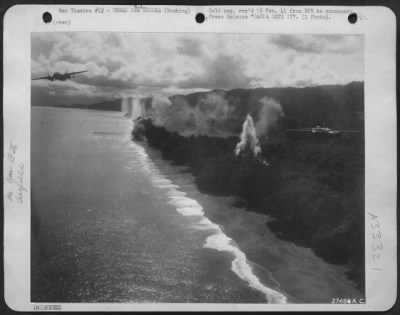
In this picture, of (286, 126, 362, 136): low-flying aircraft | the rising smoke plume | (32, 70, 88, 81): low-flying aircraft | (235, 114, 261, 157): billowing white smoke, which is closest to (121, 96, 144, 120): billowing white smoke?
the rising smoke plume

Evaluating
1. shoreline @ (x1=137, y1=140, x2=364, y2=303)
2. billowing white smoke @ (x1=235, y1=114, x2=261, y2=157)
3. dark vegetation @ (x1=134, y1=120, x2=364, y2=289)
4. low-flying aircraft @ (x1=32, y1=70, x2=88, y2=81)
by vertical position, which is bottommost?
shoreline @ (x1=137, y1=140, x2=364, y2=303)

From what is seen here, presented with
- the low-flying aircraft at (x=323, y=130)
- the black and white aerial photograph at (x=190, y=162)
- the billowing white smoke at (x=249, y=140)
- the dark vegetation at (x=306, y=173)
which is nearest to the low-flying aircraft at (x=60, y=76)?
A: the black and white aerial photograph at (x=190, y=162)

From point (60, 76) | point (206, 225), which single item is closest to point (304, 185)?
point (206, 225)

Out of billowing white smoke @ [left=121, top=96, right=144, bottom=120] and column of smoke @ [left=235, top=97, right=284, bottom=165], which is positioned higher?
billowing white smoke @ [left=121, top=96, right=144, bottom=120]

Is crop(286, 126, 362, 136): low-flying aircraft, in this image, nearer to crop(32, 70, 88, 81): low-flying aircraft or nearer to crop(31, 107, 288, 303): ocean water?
crop(31, 107, 288, 303): ocean water

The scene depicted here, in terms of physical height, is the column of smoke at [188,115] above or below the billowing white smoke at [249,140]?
above

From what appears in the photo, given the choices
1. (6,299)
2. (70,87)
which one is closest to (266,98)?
(70,87)

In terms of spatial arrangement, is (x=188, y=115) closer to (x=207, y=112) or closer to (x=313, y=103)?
(x=207, y=112)

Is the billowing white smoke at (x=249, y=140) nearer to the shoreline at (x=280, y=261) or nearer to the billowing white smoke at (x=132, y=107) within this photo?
the shoreline at (x=280, y=261)

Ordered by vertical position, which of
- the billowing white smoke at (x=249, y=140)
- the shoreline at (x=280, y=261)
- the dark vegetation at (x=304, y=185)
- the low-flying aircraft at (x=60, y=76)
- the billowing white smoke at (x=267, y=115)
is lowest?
the shoreline at (x=280, y=261)
